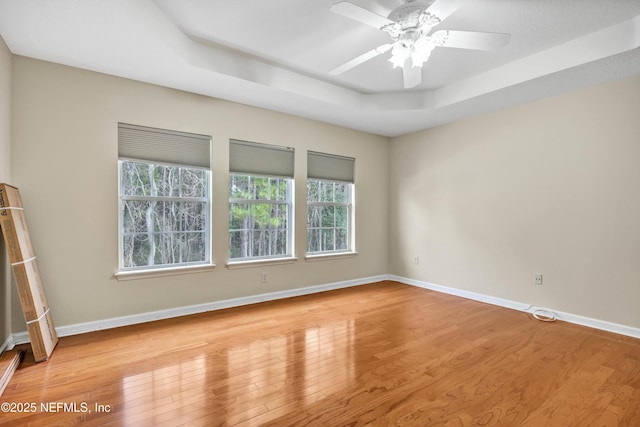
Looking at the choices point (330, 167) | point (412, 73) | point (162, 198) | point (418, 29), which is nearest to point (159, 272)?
point (162, 198)

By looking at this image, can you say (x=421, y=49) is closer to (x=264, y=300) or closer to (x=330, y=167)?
(x=330, y=167)

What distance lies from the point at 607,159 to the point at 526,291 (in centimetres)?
166

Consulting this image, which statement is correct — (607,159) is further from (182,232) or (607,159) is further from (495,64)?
(182,232)

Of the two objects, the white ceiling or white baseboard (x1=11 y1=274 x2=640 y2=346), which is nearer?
the white ceiling

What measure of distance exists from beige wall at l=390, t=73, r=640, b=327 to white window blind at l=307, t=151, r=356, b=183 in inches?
42.0

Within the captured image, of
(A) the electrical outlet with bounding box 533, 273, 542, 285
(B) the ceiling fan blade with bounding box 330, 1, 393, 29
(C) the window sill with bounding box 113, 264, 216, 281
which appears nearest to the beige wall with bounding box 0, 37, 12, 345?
(C) the window sill with bounding box 113, 264, 216, 281

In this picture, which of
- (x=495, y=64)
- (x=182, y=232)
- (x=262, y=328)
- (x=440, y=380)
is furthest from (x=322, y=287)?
(x=495, y=64)

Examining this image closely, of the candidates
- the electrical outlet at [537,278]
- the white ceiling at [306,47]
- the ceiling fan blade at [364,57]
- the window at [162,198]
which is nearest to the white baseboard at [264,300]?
the electrical outlet at [537,278]

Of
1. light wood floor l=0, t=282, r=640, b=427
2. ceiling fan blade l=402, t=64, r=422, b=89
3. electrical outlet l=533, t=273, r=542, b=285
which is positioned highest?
ceiling fan blade l=402, t=64, r=422, b=89

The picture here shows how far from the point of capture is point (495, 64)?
3.22m

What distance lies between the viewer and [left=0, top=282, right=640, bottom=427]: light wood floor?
1807 mm

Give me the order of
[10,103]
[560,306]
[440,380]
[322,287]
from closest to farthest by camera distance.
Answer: [440,380] < [10,103] < [560,306] < [322,287]

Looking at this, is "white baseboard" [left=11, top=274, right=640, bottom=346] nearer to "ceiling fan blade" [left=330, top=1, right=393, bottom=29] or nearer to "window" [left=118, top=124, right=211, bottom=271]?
"window" [left=118, top=124, right=211, bottom=271]

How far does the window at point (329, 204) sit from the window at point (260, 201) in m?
Result: 0.40
